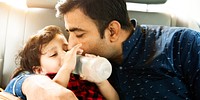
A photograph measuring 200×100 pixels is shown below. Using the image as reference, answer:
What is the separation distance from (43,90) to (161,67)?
493mm

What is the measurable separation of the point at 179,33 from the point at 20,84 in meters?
0.69

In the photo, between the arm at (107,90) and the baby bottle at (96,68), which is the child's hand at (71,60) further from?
the arm at (107,90)

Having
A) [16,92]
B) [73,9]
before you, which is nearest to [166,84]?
[73,9]

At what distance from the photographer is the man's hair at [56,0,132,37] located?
1.31 metres

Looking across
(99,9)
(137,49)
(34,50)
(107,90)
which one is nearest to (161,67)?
(137,49)

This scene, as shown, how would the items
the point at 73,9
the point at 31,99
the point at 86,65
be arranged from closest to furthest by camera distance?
the point at 31,99, the point at 86,65, the point at 73,9

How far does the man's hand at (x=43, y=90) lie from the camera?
3.35 ft

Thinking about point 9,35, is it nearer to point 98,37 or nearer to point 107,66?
point 98,37

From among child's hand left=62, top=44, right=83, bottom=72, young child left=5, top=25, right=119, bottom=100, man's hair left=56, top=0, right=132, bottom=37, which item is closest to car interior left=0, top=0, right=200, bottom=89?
young child left=5, top=25, right=119, bottom=100

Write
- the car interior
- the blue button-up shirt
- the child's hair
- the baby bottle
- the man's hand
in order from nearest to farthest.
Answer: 1. the man's hand
2. the baby bottle
3. the blue button-up shirt
4. the child's hair
5. the car interior

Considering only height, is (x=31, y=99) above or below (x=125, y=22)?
below

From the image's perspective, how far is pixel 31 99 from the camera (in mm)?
1081

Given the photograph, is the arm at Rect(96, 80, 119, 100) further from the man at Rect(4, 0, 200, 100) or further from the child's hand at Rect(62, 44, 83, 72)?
the child's hand at Rect(62, 44, 83, 72)

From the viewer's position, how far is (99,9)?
134 cm
